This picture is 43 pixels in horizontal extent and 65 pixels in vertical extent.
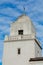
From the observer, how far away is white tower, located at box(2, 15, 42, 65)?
92.1 feet

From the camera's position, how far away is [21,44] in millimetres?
28859

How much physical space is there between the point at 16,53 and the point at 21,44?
54.3 inches

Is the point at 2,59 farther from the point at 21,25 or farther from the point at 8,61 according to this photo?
the point at 21,25

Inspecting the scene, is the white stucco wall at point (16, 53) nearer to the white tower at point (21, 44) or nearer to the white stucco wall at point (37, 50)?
the white tower at point (21, 44)

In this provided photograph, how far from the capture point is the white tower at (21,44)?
28.1 metres

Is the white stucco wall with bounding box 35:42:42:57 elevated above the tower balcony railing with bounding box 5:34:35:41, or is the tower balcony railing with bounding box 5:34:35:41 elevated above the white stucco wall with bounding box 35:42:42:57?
the tower balcony railing with bounding box 5:34:35:41

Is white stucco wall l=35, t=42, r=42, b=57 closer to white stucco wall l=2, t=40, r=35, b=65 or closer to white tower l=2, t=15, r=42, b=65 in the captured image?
white tower l=2, t=15, r=42, b=65

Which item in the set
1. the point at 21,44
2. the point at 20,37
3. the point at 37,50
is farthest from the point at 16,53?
the point at 37,50

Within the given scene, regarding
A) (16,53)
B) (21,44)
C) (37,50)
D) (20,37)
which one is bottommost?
(16,53)

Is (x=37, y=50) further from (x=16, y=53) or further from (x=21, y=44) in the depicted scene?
(x=16, y=53)

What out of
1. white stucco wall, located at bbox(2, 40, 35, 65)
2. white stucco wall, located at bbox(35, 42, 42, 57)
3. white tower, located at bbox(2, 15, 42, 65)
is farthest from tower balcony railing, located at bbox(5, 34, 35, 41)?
white stucco wall, located at bbox(35, 42, 42, 57)

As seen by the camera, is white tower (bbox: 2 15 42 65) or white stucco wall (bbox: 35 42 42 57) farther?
white stucco wall (bbox: 35 42 42 57)

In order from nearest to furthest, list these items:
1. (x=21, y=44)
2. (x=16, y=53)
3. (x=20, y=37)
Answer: (x=16, y=53) < (x=21, y=44) < (x=20, y=37)

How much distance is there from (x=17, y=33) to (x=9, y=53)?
10.8ft
